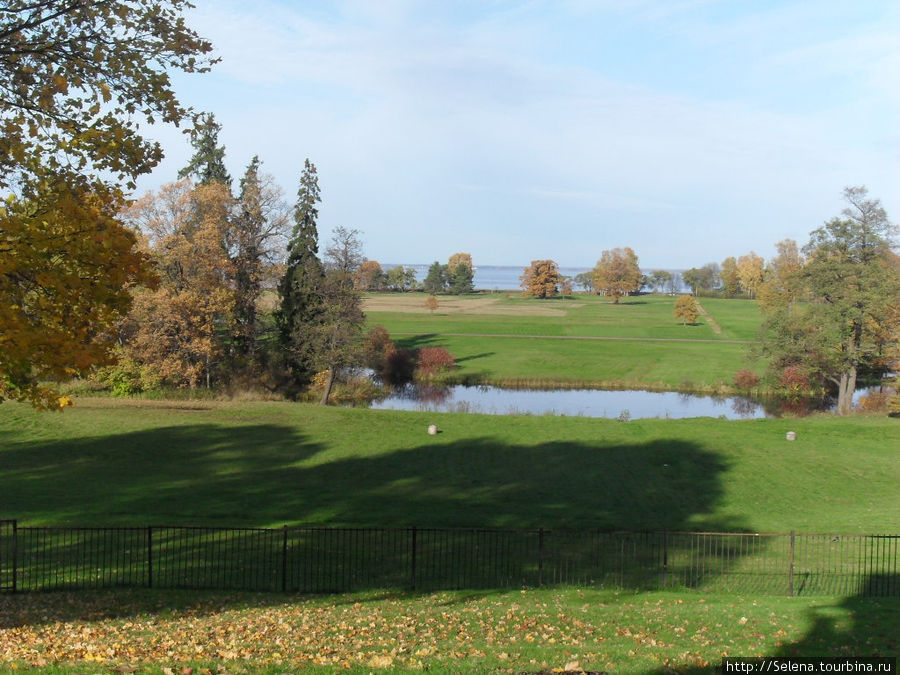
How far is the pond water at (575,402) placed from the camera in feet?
153

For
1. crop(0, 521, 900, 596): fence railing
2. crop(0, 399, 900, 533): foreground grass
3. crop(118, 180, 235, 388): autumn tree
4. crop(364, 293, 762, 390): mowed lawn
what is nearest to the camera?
crop(0, 521, 900, 596): fence railing

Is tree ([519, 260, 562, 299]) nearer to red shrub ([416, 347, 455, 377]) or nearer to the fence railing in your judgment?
red shrub ([416, 347, 455, 377])

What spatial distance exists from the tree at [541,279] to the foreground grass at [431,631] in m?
151

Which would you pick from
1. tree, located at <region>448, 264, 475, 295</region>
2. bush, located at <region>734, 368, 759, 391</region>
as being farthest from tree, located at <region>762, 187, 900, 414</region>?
tree, located at <region>448, 264, 475, 295</region>

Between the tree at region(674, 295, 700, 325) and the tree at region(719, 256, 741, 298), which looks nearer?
the tree at region(674, 295, 700, 325)

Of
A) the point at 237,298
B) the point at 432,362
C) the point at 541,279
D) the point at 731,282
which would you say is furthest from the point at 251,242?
the point at 731,282

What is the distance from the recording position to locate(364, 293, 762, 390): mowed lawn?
62.1m

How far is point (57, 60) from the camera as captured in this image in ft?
32.2

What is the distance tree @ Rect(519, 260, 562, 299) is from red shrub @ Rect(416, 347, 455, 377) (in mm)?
101272

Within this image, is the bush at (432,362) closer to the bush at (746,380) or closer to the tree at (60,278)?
the bush at (746,380)

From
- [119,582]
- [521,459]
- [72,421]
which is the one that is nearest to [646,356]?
[521,459]

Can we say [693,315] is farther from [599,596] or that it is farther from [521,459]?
[599,596]

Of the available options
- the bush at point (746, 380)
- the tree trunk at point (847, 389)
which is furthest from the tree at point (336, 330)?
the bush at point (746, 380)

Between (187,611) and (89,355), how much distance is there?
4.81 meters
